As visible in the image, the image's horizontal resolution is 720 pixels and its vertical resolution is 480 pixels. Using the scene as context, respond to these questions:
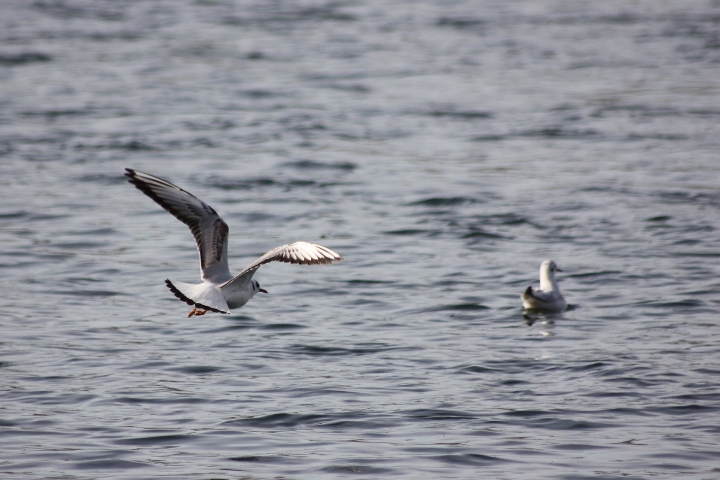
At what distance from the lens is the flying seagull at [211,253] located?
8.54 meters

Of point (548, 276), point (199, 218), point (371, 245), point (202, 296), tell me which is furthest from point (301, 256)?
point (371, 245)

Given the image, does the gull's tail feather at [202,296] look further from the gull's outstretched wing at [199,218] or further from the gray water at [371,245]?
the gray water at [371,245]

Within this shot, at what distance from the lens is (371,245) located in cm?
1536

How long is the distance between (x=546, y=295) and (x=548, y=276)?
18.8 inches

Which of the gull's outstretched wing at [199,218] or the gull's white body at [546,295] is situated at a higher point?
the gull's outstretched wing at [199,218]

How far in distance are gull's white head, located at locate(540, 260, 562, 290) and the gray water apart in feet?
1.28

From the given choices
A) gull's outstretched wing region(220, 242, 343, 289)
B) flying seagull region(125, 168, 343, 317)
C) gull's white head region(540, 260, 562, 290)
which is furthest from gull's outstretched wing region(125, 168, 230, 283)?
gull's white head region(540, 260, 562, 290)

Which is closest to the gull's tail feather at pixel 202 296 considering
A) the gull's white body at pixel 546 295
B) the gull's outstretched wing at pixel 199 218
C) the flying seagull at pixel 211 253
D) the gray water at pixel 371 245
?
the flying seagull at pixel 211 253

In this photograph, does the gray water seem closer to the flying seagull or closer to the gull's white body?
→ the gull's white body

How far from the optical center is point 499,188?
58.9 ft

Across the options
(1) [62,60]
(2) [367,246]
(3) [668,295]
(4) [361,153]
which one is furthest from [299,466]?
(1) [62,60]

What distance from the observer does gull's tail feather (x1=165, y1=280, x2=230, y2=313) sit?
8.61 metres

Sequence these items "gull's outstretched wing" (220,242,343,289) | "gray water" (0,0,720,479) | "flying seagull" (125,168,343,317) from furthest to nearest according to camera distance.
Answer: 1. "gray water" (0,0,720,479)
2. "flying seagull" (125,168,343,317)
3. "gull's outstretched wing" (220,242,343,289)

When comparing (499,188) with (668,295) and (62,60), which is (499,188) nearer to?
(668,295)
